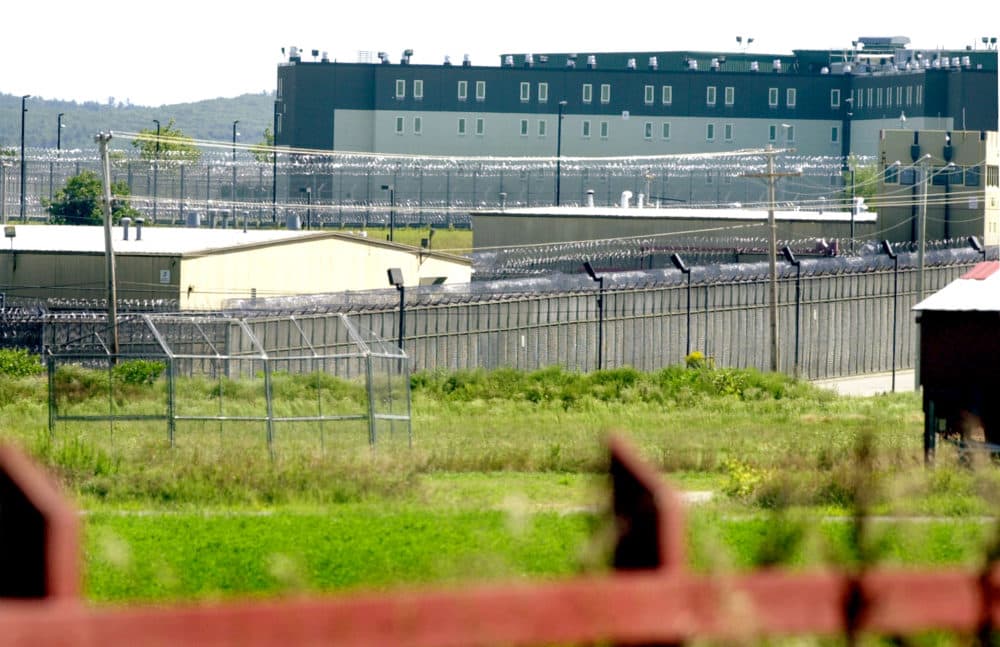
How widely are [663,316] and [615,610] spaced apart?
41.7 meters

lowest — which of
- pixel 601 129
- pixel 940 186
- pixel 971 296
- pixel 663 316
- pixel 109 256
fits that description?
pixel 663 316

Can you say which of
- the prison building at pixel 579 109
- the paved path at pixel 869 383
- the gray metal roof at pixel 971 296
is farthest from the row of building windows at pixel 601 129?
the gray metal roof at pixel 971 296

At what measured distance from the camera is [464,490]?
20.0 metres

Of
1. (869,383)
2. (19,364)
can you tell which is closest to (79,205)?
(869,383)

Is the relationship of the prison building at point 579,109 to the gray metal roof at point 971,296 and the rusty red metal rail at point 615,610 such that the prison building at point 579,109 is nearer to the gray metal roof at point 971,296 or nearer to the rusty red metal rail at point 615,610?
the gray metal roof at point 971,296

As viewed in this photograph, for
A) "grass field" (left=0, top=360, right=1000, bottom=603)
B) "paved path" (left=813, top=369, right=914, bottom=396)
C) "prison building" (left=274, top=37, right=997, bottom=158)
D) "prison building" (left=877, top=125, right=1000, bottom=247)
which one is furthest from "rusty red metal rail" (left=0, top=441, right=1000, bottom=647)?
"prison building" (left=274, top=37, right=997, bottom=158)

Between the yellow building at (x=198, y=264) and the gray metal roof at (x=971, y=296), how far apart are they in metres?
23.4

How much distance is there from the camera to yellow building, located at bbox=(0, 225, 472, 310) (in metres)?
47.4

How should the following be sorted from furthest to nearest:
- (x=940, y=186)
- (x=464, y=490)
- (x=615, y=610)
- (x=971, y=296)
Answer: (x=940, y=186), (x=971, y=296), (x=464, y=490), (x=615, y=610)

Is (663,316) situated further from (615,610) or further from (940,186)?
(615,610)

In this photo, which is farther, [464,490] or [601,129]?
[601,129]

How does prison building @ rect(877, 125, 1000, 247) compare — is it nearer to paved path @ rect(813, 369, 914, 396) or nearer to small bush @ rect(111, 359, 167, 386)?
paved path @ rect(813, 369, 914, 396)

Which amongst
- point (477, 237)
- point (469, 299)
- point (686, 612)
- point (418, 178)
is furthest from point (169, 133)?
point (686, 612)

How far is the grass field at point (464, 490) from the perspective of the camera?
370 inches
